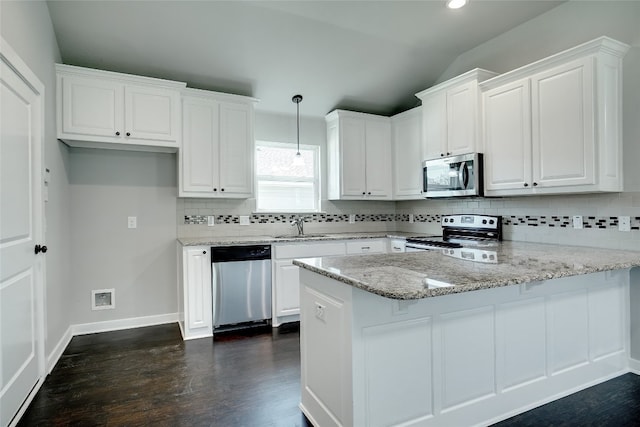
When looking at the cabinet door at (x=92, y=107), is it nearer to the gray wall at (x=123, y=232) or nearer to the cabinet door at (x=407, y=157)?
the gray wall at (x=123, y=232)

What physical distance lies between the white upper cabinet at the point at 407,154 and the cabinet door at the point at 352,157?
43 cm

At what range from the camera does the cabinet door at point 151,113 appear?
3203mm

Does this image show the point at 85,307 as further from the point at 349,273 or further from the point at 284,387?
the point at 349,273

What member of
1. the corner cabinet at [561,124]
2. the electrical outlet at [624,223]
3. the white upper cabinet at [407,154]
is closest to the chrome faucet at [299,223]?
the white upper cabinet at [407,154]

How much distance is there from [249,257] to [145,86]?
1862 millimetres

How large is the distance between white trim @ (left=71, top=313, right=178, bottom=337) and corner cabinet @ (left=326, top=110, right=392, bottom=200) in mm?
2369

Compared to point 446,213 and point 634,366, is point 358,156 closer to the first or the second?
point 446,213

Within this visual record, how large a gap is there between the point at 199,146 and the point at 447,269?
278cm

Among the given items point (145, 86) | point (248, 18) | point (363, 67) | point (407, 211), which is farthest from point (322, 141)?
point (145, 86)

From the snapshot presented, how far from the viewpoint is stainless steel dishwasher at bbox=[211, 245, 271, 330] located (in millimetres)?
3355

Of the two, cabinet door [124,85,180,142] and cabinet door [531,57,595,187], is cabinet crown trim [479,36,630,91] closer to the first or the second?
cabinet door [531,57,595,187]

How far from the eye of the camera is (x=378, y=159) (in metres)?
4.54

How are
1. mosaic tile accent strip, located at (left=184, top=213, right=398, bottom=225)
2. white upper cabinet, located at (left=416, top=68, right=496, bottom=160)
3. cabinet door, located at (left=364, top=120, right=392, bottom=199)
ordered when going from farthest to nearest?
cabinet door, located at (left=364, top=120, right=392, bottom=199) < mosaic tile accent strip, located at (left=184, top=213, right=398, bottom=225) < white upper cabinet, located at (left=416, top=68, right=496, bottom=160)

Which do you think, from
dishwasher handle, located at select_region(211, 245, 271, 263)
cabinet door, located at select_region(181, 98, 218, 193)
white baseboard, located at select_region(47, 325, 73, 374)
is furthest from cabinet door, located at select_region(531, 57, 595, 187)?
white baseboard, located at select_region(47, 325, 73, 374)
